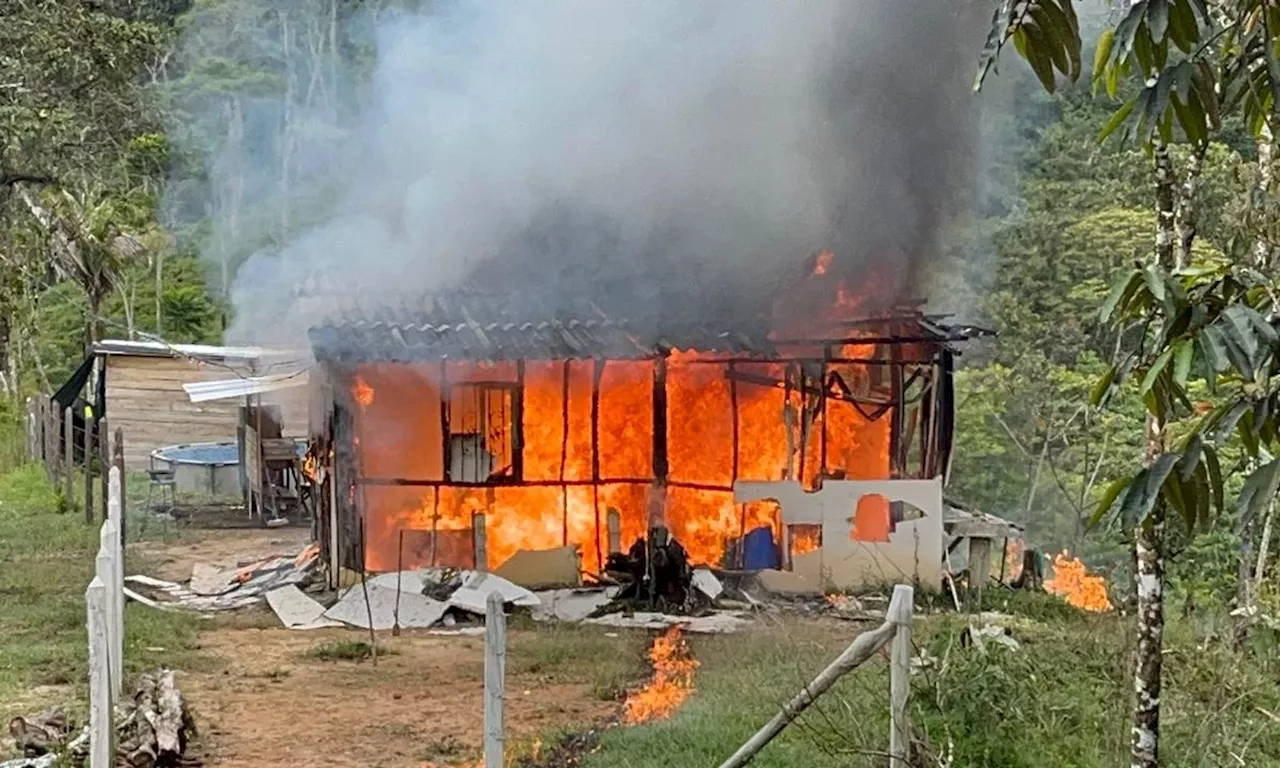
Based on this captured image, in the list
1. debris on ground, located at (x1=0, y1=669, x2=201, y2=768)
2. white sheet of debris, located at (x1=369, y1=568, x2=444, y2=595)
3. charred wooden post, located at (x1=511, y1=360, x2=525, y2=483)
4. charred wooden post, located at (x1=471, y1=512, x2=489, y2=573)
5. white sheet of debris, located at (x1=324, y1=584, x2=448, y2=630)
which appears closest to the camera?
debris on ground, located at (x1=0, y1=669, x2=201, y2=768)

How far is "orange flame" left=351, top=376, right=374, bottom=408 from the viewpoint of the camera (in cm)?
1435

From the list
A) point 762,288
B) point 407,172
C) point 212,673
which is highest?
point 407,172

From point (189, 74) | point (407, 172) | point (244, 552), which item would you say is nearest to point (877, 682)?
point (244, 552)

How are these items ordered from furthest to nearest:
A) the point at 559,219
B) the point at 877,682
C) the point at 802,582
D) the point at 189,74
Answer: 1. the point at 189,74
2. the point at 559,219
3. the point at 802,582
4. the point at 877,682

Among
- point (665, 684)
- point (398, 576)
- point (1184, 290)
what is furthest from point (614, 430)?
point (1184, 290)

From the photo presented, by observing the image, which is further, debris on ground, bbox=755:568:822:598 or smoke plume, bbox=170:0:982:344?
smoke plume, bbox=170:0:982:344

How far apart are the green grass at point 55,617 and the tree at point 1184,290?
8.63 meters

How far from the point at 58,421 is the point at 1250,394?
2112cm

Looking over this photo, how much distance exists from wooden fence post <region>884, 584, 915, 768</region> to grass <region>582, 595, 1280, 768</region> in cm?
24

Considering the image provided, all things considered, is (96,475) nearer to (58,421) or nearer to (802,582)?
(58,421)

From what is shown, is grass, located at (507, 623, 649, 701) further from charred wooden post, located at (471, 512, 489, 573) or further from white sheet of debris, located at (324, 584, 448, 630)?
charred wooden post, located at (471, 512, 489, 573)

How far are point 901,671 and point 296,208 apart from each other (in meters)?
27.9

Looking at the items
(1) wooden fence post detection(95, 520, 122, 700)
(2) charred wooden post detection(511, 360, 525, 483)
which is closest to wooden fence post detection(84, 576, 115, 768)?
(1) wooden fence post detection(95, 520, 122, 700)

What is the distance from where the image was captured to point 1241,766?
5.65 metres
